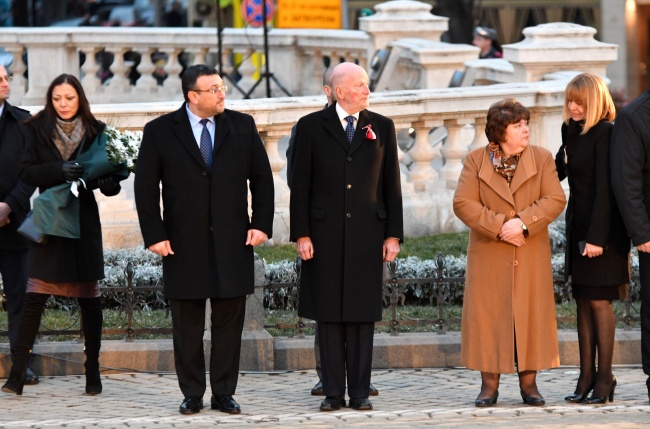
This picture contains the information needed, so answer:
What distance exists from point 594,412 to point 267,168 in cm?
213

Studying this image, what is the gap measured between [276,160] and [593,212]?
3792mm

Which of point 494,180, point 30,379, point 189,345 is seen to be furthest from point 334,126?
point 30,379

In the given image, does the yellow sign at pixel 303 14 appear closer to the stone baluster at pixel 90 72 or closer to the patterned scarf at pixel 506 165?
the stone baluster at pixel 90 72

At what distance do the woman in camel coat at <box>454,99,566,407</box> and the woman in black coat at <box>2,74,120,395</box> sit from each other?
6.67ft

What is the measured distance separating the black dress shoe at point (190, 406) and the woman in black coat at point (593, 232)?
78.0 inches

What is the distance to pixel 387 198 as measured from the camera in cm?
923

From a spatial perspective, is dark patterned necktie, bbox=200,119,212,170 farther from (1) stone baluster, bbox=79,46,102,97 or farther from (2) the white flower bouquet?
(1) stone baluster, bbox=79,46,102,97

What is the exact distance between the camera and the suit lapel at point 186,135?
29.7 ft

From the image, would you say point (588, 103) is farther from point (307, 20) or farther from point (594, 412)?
point (307, 20)

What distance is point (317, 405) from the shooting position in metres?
9.27

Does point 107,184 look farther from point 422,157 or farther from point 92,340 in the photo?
point 422,157

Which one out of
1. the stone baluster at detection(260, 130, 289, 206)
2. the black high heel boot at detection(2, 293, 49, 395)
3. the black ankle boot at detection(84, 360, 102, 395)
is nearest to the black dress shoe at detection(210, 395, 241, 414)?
the black ankle boot at detection(84, 360, 102, 395)

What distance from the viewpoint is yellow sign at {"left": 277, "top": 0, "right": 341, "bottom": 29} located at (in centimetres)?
2719

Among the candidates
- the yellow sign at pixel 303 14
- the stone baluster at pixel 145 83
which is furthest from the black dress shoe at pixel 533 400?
the yellow sign at pixel 303 14
